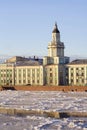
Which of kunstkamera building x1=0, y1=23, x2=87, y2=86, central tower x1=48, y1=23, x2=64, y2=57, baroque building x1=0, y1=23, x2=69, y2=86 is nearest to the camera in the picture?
kunstkamera building x1=0, y1=23, x2=87, y2=86

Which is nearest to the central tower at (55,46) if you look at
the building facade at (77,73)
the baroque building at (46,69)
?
the baroque building at (46,69)

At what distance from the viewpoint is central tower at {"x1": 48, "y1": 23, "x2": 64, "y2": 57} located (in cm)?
8100

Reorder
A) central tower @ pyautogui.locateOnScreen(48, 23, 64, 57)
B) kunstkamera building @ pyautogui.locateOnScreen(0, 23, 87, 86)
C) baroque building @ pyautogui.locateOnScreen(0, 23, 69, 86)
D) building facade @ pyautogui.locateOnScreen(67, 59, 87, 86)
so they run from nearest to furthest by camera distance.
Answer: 1. building facade @ pyautogui.locateOnScreen(67, 59, 87, 86)
2. kunstkamera building @ pyautogui.locateOnScreen(0, 23, 87, 86)
3. baroque building @ pyautogui.locateOnScreen(0, 23, 69, 86)
4. central tower @ pyautogui.locateOnScreen(48, 23, 64, 57)

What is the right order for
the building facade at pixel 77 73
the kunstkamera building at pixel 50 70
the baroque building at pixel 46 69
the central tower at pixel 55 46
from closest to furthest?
the building facade at pixel 77 73 → the kunstkamera building at pixel 50 70 → the baroque building at pixel 46 69 → the central tower at pixel 55 46

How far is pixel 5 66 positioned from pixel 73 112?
62.1 m

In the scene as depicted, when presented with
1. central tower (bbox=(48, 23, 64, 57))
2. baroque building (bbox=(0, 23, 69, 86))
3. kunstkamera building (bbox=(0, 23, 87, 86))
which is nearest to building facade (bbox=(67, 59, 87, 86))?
kunstkamera building (bbox=(0, 23, 87, 86))

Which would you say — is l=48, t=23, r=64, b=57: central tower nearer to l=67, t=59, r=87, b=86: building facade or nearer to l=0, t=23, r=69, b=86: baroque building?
l=0, t=23, r=69, b=86: baroque building

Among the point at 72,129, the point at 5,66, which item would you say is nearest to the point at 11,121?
the point at 72,129

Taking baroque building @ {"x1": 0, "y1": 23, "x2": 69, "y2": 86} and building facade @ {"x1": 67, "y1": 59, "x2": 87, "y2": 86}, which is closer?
building facade @ {"x1": 67, "y1": 59, "x2": 87, "y2": 86}

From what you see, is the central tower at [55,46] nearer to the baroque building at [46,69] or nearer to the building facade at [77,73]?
the baroque building at [46,69]

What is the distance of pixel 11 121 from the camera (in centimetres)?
2322

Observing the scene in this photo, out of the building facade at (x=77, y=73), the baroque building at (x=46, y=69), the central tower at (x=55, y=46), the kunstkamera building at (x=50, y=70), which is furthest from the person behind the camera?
the central tower at (x=55, y=46)

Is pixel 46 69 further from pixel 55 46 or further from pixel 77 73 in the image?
pixel 77 73

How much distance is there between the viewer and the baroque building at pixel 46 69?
262 ft
